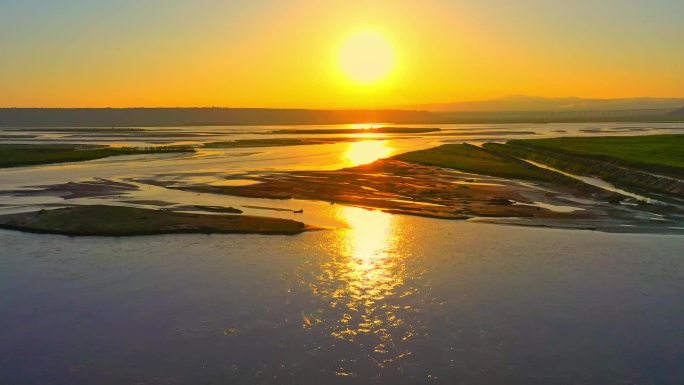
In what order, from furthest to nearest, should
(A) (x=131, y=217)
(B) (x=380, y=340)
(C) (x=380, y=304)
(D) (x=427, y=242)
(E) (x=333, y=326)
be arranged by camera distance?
(A) (x=131, y=217) < (D) (x=427, y=242) < (C) (x=380, y=304) < (E) (x=333, y=326) < (B) (x=380, y=340)

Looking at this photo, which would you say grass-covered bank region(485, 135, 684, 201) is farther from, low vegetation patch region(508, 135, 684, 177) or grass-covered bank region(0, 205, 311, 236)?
grass-covered bank region(0, 205, 311, 236)

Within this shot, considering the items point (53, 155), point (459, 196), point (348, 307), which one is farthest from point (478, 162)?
→ point (53, 155)

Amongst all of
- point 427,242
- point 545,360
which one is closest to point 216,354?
point 545,360

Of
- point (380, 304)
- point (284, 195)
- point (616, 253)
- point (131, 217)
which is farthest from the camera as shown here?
point (284, 195)

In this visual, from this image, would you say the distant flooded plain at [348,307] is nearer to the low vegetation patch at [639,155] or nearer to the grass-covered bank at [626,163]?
the grass-covered bank at [626,163]

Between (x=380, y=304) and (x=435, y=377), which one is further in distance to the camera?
(x=380, y=304)

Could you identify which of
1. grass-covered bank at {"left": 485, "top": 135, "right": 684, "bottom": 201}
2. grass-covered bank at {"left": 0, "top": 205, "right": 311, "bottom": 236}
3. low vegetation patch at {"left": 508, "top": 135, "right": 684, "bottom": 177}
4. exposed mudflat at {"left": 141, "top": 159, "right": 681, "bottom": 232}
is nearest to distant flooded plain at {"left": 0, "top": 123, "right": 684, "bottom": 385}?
grass-covered bank at {"left": 0, "top": 205, "right": 311, "bottom": 236}

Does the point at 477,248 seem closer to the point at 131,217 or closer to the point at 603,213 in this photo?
the point at 603,213
